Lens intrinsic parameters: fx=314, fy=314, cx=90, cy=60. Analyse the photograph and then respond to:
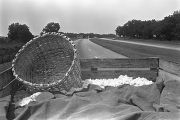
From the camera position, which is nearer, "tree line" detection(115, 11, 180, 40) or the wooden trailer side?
the wooden trailer side

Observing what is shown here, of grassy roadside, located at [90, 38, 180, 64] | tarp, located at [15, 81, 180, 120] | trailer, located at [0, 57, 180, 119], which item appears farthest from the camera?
grassy roadside, located at [90, 38, 180, 64]

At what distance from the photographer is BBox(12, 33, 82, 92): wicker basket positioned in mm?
6510

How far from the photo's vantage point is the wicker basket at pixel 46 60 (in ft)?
21.4

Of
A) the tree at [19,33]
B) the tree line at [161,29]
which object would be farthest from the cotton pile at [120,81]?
the tree line at [161,29]

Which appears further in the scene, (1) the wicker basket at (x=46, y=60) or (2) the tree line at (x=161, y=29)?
(2) the tree line at (x=161, y=29)

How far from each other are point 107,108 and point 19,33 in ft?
45.5

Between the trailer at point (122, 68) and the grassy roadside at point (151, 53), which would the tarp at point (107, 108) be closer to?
the trailer at point (122, 68)

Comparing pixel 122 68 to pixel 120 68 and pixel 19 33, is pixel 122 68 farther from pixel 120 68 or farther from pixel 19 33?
pixel 19 33

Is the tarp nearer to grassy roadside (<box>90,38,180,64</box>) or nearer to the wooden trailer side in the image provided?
the wooden trailer side

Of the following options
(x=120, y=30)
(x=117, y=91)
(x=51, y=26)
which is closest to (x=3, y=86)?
(x=117, y=91)

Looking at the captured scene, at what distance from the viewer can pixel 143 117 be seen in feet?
10.9

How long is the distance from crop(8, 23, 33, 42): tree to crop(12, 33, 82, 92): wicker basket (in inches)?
350

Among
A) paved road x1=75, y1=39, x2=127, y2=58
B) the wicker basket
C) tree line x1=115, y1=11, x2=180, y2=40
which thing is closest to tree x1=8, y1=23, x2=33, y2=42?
paved road x1=75, y1=39, x2=127, y2=58

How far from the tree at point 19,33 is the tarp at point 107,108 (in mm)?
12543
